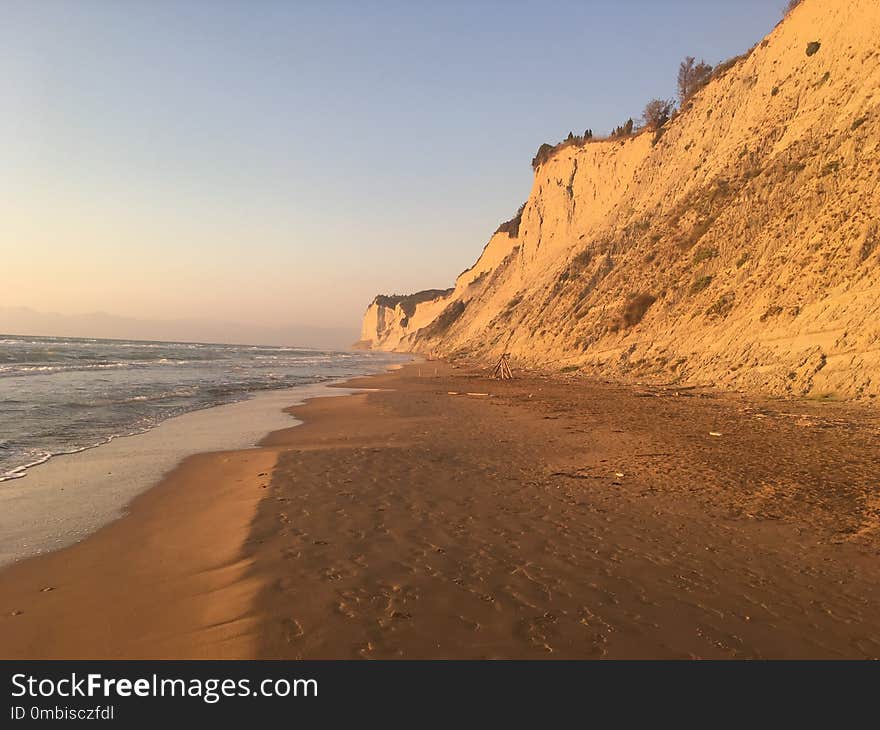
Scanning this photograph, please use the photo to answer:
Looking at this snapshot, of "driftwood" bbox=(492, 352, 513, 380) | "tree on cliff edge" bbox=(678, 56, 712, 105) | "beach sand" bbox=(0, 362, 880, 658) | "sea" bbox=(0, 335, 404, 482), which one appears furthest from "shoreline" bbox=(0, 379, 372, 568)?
"tree on cliff edge" bbox=(678, 56, 712, 105)

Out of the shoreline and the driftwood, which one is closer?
the shoreline

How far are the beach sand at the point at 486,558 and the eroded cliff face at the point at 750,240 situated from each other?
7.41 m

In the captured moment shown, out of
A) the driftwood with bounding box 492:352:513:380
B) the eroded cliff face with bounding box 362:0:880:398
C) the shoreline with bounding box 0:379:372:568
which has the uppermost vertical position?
the eroded cliff face with bounding box 362:0:880:398

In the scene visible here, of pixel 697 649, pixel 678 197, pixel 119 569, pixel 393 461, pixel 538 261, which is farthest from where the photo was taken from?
pixel 538 261

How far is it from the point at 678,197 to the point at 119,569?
1357 inches

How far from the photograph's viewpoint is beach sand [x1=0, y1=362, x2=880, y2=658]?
3.81 m

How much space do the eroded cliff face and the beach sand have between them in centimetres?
741

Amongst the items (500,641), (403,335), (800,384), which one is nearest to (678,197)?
(800,384)

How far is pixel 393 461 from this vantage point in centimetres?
961

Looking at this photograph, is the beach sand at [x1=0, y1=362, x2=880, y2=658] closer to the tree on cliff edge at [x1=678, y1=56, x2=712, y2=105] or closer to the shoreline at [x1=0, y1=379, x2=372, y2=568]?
the shoreline at [x1=0, y1=379, x2=372, y2=568]

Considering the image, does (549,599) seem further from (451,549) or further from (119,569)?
(119,569)

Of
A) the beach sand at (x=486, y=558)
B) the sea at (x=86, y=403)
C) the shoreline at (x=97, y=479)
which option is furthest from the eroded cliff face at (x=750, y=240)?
the sea at (x=86, y=403)

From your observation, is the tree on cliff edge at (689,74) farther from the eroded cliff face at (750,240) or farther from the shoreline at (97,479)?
the shoreline at (97,479)
